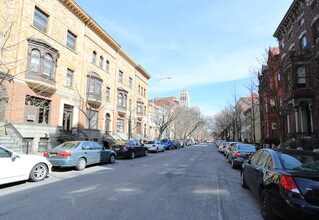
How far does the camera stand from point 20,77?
1712 cm

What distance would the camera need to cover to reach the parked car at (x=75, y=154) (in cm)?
1093

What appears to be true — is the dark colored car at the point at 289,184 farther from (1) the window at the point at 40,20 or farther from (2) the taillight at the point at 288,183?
(1) the window at the point at 40,20

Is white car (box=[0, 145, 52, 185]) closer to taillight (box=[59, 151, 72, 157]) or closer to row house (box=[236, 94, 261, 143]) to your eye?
taillight (box=[59, 151, 72, 157])

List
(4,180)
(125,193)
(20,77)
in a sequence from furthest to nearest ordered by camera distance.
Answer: (20,77) → (4,180) → (125,193)

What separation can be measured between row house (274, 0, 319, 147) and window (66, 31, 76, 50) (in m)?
20.1

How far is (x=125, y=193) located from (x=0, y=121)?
43.7 ft

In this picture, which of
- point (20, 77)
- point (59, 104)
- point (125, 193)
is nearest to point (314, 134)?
point (125, 193)

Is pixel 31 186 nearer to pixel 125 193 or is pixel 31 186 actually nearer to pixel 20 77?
pixel 125 193

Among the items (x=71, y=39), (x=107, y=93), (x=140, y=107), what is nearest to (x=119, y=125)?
(x=107, y=93)

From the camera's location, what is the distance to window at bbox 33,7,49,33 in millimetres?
19062

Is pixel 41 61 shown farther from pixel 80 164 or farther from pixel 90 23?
pixel 80 164

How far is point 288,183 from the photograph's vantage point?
13.6ft

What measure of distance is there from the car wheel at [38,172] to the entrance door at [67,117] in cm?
1415

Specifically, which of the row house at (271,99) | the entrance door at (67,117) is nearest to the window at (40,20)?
the entrance door at (67,117)
